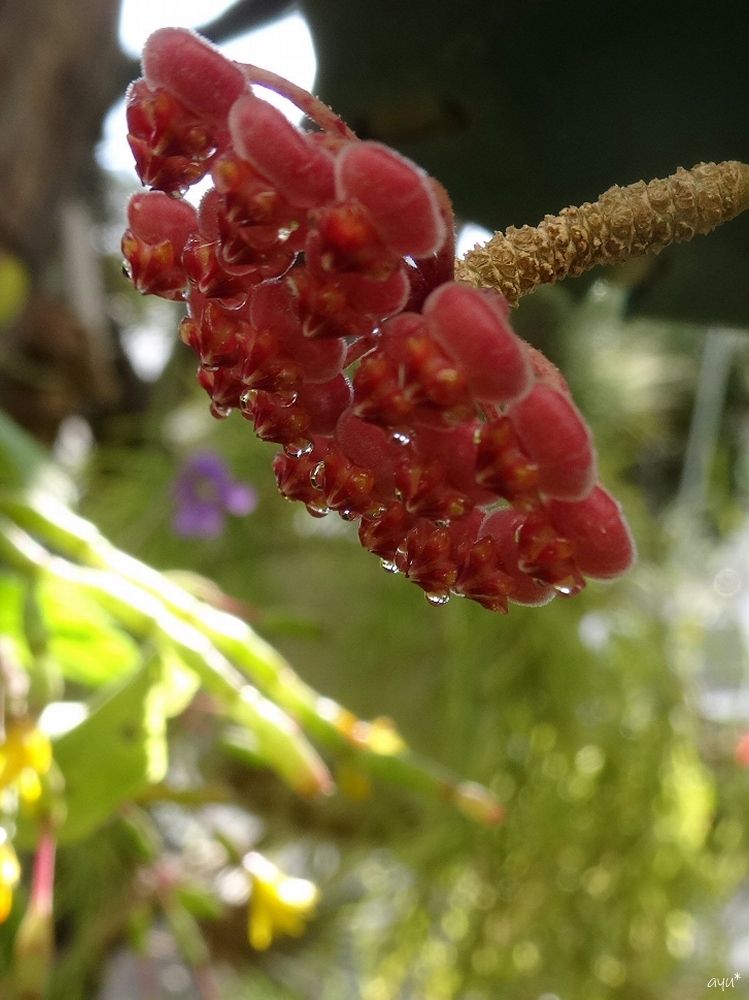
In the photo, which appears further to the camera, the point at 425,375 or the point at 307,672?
the point at 307,672

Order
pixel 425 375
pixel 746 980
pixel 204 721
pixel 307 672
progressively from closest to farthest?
pixel 425 375
pixel 204 721
pixel 746 980
pixel 307 672

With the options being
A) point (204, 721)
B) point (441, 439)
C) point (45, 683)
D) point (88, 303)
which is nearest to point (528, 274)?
point (441, 439)

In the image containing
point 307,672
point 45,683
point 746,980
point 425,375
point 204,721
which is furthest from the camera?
point 307,672

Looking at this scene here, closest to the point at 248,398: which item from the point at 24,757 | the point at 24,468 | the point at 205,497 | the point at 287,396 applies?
the point at 287,396

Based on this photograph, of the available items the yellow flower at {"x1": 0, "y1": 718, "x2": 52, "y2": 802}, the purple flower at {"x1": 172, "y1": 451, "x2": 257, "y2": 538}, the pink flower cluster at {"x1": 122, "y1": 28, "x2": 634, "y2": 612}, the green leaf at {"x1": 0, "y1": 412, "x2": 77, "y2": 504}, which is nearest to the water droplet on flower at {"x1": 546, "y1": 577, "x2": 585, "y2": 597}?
the pink flower cluster at {"x1": 122, "y1": 28, "x2": 634, "y2": 612}

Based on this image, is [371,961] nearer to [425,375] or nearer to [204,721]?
Result: [204,721]

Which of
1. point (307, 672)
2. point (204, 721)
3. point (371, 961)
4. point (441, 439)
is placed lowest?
point (371, 961)

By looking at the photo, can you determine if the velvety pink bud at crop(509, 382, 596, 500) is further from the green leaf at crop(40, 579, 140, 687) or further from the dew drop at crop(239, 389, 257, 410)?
the green leaf at crop(40, 579, 140, 687)
